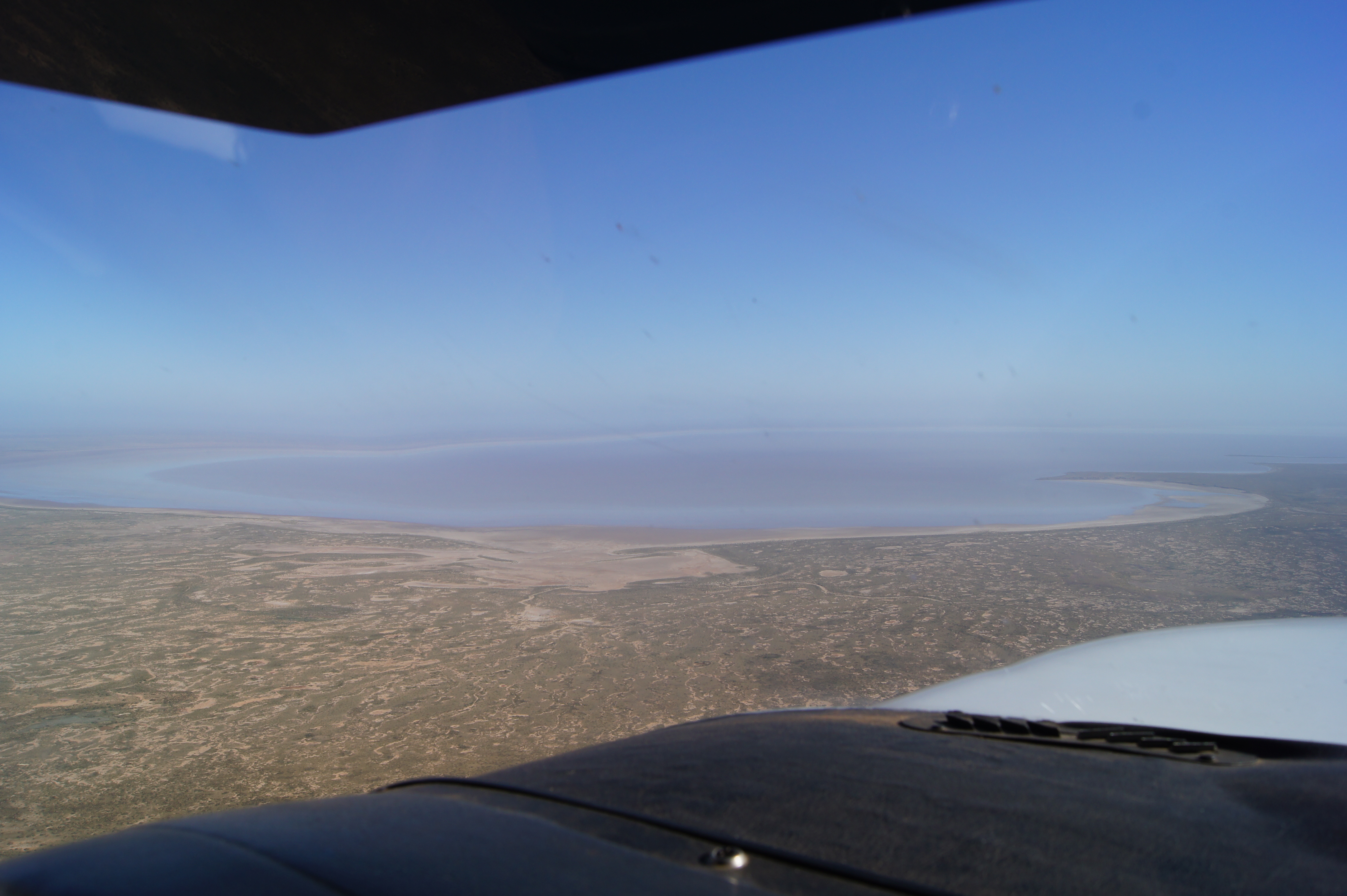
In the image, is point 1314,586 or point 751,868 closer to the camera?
point 751,868

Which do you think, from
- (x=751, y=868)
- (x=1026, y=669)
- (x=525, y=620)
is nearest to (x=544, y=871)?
(x=751, y=868)

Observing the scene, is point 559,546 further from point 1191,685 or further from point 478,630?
point 1191,685

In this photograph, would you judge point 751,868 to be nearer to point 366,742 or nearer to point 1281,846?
point 1281,846

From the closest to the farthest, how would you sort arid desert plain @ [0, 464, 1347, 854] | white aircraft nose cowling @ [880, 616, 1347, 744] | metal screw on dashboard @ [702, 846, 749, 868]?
metal screw on dashboard @ [702, 846, 749, 868], white aircraft nose cowling @ [880, 616, 1347, 744], arid desert plain @ [0, 464, 1347, 854]

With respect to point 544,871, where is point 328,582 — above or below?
below

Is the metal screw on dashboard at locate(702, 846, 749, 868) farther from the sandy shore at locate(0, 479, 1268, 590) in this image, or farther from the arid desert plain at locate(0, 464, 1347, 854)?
the sandy shore at locate(0, 479, 1268, 590)

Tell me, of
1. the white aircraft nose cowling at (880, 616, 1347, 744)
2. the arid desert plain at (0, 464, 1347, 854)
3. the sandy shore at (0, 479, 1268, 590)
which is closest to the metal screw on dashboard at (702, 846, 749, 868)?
the white aircraft nose cowling at (880, 616, 1347, 744)

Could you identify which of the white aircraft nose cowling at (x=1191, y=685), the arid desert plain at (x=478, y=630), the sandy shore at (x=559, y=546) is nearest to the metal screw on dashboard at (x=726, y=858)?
the white aircraft nose cowling at (x=1191, y=685)
